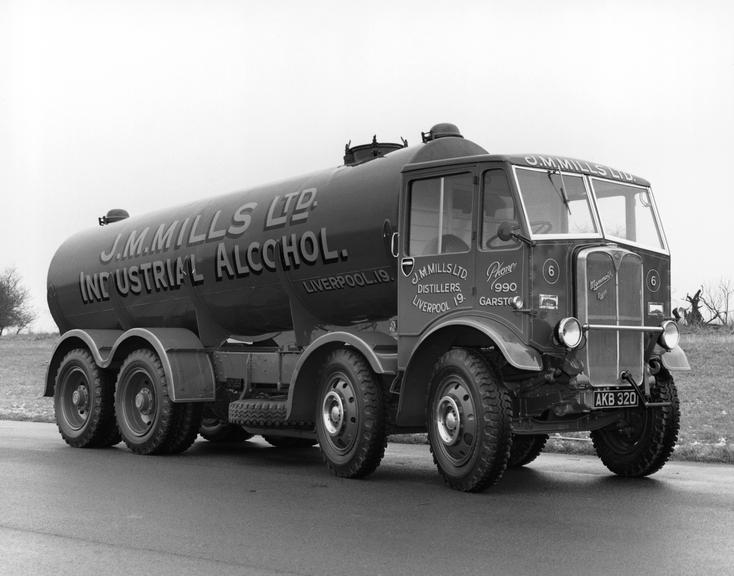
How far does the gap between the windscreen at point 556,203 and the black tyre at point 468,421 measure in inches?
51.1

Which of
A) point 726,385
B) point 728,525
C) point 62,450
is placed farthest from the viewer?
point 726,385

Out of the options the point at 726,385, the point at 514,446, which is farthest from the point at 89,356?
the point at 726,385

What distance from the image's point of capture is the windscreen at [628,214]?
9.95 metres

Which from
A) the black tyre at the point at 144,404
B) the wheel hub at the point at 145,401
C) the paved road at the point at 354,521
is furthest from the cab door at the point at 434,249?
the wheel hub at the point at 145,401

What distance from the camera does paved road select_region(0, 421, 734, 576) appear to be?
6.36 m

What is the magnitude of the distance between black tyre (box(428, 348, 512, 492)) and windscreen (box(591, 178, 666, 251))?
6.07ft

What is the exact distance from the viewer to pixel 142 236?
14.4 m

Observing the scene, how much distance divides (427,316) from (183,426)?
4.42 m

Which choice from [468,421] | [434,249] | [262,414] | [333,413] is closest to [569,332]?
[468,421]

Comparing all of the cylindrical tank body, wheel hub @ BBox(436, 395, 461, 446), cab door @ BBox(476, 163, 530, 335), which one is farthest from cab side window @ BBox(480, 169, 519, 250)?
wheel hub @ BBox(436, 395, 461, 446)

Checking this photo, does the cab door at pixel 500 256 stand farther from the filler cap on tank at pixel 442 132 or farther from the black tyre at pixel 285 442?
the black tyre at pixel 285 442

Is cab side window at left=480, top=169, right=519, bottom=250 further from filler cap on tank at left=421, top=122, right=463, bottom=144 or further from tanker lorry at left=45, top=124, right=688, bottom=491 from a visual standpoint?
filler cap on tank at left=421, top=122, right=463, bottom=144

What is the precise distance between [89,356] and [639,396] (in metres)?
7.92

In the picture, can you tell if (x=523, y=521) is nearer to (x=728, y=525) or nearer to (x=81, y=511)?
(x=728, y=525)
